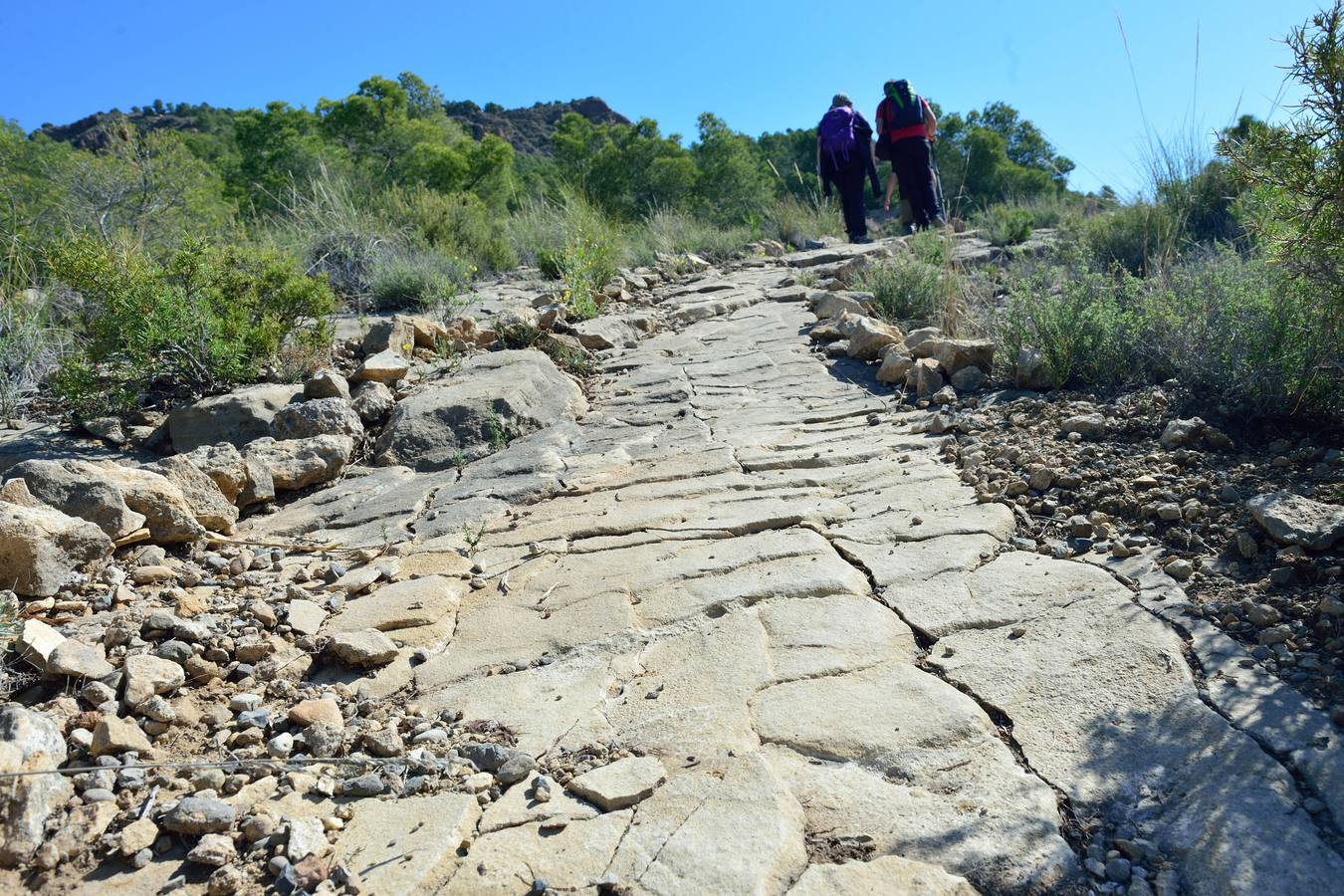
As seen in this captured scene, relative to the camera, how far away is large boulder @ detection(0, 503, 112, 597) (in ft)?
9.38

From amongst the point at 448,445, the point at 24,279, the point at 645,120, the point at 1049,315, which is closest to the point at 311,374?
the point at 448,445

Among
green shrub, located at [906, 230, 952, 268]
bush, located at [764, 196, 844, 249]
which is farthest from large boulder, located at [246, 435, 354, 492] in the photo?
bush, located at [764, 196, 844, 249]

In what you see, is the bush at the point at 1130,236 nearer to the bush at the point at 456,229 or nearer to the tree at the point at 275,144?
the bush at the point at 456,229

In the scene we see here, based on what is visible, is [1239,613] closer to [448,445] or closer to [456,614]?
[456,614]

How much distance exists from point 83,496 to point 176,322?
1996mm

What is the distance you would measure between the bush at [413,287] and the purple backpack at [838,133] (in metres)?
4.67

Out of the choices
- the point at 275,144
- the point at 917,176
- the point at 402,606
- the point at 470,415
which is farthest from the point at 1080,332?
the point at 275,144

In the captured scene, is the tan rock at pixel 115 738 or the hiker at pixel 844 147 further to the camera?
the hiker at pixel 844 147

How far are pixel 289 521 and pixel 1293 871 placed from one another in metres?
3.61

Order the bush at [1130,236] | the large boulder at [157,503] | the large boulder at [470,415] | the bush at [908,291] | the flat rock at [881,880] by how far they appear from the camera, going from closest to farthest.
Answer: the flat rock at [881,880]
the large boulder at [157,503]
the large boulder at [470,415]
the bush at [908,291]
the bush at [1130,236]

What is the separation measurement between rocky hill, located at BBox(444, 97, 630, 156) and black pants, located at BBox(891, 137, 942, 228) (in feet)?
127

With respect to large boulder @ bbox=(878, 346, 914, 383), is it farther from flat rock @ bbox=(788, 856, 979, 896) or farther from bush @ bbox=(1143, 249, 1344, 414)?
flat rock @ bbox=(788, 856, 979, 896)

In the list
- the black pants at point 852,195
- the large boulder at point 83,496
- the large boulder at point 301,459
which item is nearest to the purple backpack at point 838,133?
the black pants at point 852,195

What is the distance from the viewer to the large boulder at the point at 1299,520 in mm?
2496
